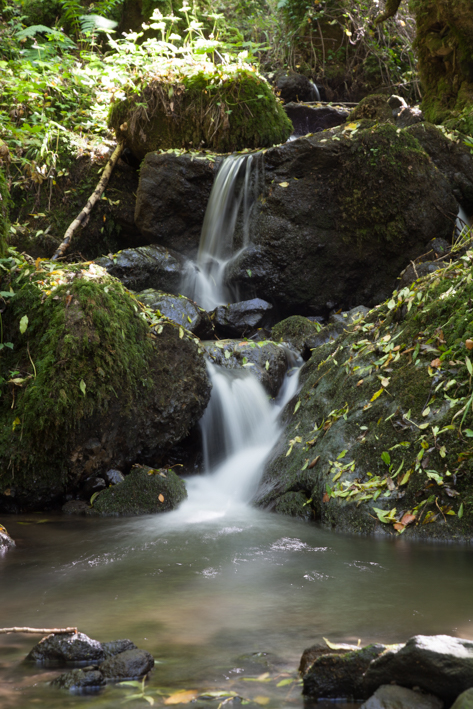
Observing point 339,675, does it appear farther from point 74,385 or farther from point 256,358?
point 256,358

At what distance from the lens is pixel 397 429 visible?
4.08 m

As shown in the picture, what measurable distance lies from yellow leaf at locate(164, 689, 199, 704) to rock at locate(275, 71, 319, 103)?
49.2 feet

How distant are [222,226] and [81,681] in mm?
8200

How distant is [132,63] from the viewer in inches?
420

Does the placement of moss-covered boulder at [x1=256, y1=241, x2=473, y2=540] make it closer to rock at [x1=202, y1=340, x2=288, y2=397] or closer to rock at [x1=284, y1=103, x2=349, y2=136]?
rock at [x1=202, y1=340, x2=288, y2=397]

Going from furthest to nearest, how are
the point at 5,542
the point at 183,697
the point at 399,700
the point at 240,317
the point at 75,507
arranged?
the point at 240,317 → the point at 75,507 → the point at 5,542 → the point at 183,697 → the point at 399,700

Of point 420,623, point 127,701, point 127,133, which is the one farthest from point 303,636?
point 127,133

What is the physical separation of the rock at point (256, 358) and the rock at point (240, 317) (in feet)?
2.91

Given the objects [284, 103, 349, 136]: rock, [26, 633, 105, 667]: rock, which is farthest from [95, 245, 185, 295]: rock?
[26, 633, 105, 667]: rock

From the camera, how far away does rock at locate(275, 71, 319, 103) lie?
575 inches

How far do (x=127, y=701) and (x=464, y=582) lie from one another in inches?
71.5

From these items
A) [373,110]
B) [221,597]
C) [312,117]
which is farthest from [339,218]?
[221,597]

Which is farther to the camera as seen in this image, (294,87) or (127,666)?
(294,87)

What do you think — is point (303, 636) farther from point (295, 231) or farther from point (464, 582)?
point (295, 231)
